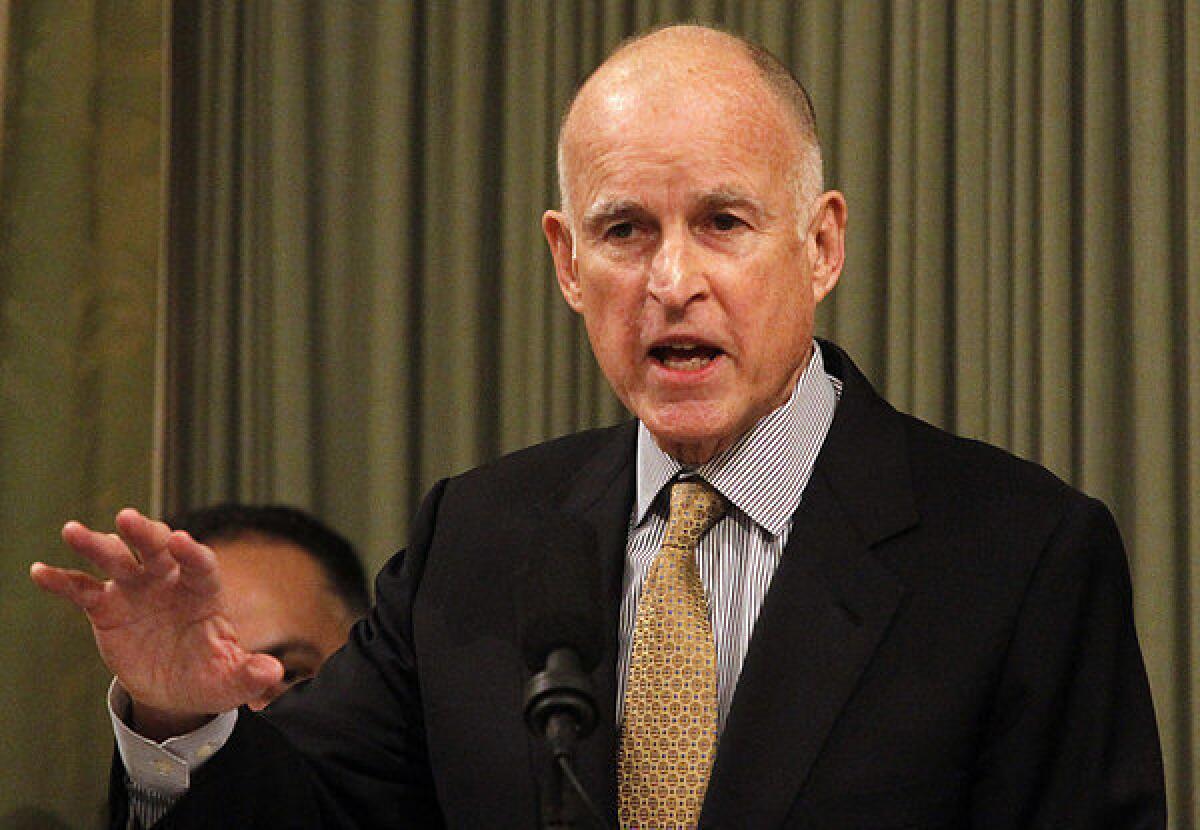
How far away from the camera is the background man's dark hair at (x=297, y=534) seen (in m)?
2.55

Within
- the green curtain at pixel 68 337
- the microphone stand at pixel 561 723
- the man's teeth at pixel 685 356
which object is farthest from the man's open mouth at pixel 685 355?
the green curtain at pixel 68 337

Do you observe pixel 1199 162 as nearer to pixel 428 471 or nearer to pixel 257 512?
pixel 428 471

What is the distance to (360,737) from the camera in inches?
63.8

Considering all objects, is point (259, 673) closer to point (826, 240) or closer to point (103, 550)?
point (103, 550)

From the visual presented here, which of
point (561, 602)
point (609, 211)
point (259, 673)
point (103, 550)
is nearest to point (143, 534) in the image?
point (103, 550)

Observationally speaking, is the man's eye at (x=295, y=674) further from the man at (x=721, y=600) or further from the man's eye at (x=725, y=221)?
the man's eye at (x=725, y=221)

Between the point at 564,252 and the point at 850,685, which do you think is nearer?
the point at 850,685

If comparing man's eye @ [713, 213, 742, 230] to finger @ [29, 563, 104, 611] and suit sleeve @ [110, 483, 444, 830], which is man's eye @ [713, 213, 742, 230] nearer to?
suit sleeve @ [110, 483, 444, 830]

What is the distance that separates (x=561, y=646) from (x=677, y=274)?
457 mm

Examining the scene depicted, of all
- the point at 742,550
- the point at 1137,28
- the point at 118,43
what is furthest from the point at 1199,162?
the point at 118,43

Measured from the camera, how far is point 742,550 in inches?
62.4

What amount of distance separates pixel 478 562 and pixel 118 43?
4.55 feet

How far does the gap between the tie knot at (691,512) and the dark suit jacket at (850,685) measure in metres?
0.06

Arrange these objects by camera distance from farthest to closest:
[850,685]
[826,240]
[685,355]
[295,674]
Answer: [295,674], [826,240], [685,355], [850,685]
